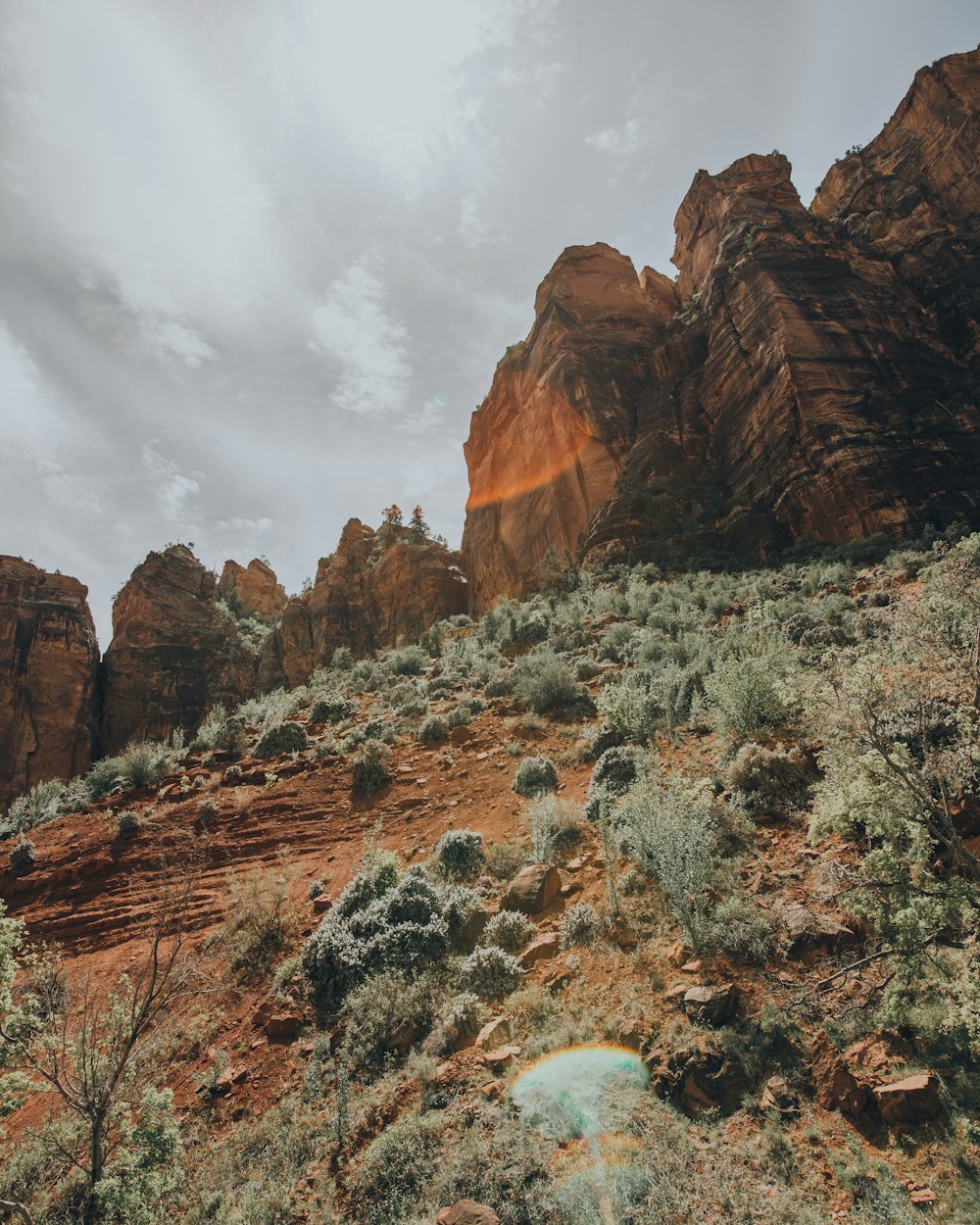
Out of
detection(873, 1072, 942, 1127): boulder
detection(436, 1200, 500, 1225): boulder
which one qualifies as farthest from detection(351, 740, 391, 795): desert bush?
detection(873, 1072, 942, 1127): boulder

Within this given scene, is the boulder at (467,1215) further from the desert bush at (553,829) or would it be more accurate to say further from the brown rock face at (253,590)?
the brown rock face at (253,590)

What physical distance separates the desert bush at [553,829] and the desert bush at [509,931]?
1.13 m

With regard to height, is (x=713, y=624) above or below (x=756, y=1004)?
above

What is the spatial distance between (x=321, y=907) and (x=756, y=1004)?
239 inches

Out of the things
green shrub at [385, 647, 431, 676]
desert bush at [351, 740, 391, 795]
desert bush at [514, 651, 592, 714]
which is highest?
green shrub at [385, 647, 431, 676]

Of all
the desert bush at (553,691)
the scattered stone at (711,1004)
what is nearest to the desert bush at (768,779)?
the scattered stone at (711,1004)

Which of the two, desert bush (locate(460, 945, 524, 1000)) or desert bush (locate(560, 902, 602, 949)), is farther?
desert bush (locate(560, 902, 602, 949))

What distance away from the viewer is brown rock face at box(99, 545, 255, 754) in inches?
1316

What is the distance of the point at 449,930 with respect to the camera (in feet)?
22.6

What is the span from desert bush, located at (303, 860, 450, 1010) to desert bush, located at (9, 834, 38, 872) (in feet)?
23.7

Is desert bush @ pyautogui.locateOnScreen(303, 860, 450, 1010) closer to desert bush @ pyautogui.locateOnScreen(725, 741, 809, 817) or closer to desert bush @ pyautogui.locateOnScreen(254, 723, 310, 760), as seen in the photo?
desert bush @ pyautogui.locateOnScreen(725, 741, 809, 817)

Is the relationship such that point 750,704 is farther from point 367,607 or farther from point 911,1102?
point 367,607

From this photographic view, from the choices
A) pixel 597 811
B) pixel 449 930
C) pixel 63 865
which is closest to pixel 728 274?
pixel 597 811

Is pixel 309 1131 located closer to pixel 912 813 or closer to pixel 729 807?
pixel 729 807
